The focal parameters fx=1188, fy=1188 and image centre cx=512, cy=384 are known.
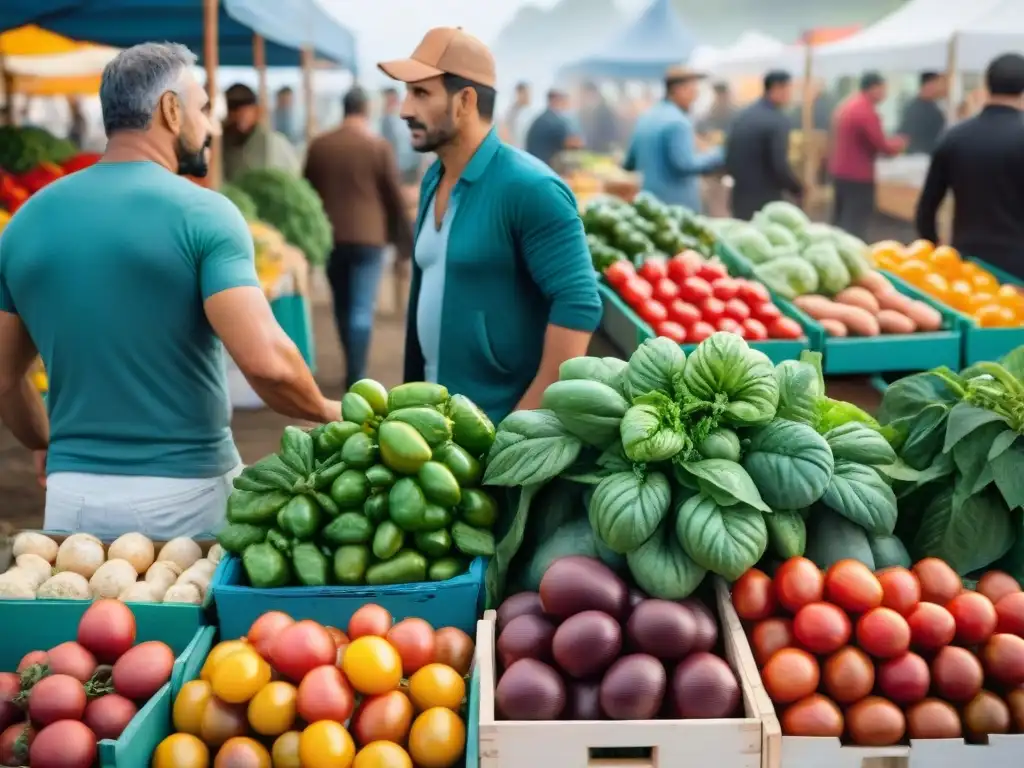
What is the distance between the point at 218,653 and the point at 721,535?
91 centimetres

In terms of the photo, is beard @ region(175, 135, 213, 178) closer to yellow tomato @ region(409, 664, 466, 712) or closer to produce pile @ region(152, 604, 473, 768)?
produce pile @ region(152, 604, 473, 768)

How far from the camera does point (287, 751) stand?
1.97 meters

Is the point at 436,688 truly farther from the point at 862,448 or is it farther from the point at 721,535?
the point at 862,448

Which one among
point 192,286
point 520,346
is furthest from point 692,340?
point 192,286

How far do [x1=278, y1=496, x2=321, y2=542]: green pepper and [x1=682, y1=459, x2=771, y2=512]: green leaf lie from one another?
2.37 feet

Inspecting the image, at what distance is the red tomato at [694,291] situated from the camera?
15.3 ft

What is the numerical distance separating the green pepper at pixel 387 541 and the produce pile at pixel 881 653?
639 mm

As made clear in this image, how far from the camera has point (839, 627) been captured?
2.01m

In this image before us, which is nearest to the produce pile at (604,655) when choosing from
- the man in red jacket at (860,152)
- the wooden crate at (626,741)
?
the wooden crate at (626,741)

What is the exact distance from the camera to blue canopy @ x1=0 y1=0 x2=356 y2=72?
651cm

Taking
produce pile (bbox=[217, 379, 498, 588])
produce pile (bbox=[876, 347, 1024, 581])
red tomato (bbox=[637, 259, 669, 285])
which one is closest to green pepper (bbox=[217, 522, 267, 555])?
produce pile (bbox=[217, 379, 498, 588])

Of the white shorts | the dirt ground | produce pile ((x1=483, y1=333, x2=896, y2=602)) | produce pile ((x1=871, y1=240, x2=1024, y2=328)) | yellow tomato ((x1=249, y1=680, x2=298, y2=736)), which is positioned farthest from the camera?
the dirt ground

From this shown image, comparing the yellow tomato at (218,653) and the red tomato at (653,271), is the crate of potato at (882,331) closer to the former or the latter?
the red tomato at (653,271)

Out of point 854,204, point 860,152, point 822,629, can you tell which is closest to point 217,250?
point 822,629
